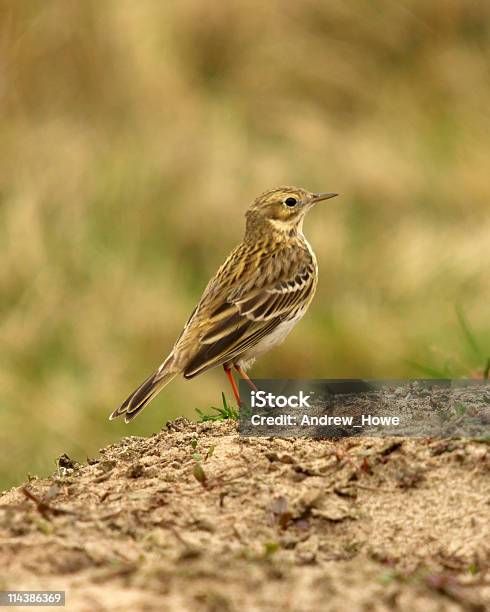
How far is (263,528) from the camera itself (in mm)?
5000

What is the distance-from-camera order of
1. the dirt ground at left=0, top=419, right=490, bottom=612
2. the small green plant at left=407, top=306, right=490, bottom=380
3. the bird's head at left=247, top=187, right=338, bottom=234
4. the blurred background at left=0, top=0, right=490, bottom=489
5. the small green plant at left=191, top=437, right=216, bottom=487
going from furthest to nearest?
the blurred background at left=0, top=0, right=490, bottom=489 → the bird's head at left=247, top=187, right=338, bottom=234 → the small green plant at left=407, top=306, right=490, bottom=380 → the small green plant at left=191, top=437, right=216, bottom=487 → the dirt ground at left=0, top=419, right=490, bottom=612

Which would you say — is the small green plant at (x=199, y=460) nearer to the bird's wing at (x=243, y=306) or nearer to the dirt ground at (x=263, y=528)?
the dirt ground at (x=263, y=528)

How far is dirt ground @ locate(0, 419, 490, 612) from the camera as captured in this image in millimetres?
4234

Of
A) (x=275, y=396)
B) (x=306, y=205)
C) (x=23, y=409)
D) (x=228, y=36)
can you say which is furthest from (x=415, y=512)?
(x=228, y=36)

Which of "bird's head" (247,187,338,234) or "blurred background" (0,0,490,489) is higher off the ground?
"blurred background" (0,0,490,489)

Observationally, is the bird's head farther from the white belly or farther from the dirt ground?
the dirt ground

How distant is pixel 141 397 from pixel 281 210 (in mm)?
2087

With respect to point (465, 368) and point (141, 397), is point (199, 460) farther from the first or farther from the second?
point (465, 368)

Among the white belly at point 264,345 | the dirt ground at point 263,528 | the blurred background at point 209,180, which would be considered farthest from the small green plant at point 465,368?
the blurred background at point 209,180

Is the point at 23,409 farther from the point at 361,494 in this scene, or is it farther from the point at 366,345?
the point at 361,494

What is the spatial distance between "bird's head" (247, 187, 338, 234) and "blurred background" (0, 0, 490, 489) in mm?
3024

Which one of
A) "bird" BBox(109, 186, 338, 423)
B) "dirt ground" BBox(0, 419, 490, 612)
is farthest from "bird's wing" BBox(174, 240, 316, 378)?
"dirt ground" BBox(0, 419, 490, 612)

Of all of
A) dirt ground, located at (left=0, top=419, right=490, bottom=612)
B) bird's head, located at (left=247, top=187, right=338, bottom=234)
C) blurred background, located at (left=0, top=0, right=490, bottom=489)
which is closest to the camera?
dirt ground, located at (left=0, top=419, right=490, bottom=612)

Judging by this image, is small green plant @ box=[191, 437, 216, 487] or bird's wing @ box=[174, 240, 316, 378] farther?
bird's wing @ box=[174, 240, 316, 378]
